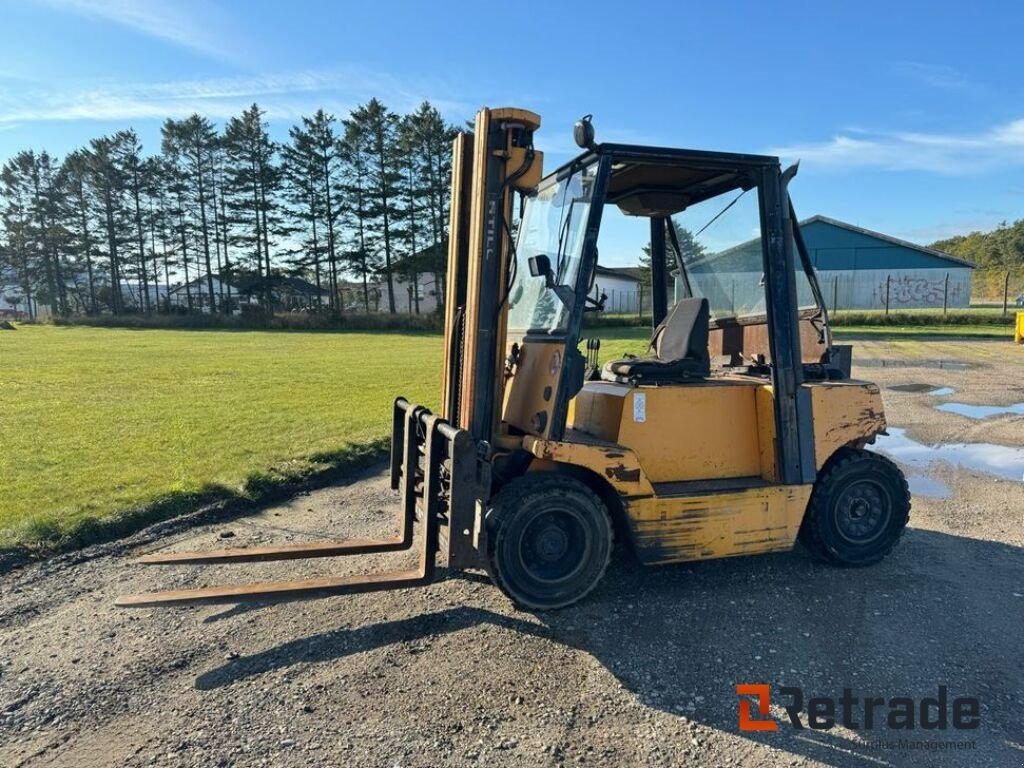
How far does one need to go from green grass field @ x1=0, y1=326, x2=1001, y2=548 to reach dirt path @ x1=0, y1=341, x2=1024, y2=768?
1.17 metres

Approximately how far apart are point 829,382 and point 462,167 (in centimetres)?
302

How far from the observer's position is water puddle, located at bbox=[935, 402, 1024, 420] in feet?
39.2

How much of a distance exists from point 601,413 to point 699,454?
72cm

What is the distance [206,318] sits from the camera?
Answer: 173 ft

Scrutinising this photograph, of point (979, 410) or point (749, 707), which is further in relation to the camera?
point (979, 410)

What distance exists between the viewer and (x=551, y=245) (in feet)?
15.8

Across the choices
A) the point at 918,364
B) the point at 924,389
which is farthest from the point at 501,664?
the point at 918,364

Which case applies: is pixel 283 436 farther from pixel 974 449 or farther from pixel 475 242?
pixel 974 449

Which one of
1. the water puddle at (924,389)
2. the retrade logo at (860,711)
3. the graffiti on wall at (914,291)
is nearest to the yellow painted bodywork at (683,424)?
the retrade logo at (860,711)

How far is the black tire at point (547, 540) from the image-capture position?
13.9 feet

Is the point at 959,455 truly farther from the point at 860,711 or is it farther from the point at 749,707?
the point at 749,707

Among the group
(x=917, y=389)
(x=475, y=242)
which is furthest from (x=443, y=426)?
(x=917, y=389)

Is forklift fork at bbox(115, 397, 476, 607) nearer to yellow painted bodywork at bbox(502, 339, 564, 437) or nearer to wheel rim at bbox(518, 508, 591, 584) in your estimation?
wheel rim at bbox(518, 508, 591, 584)
